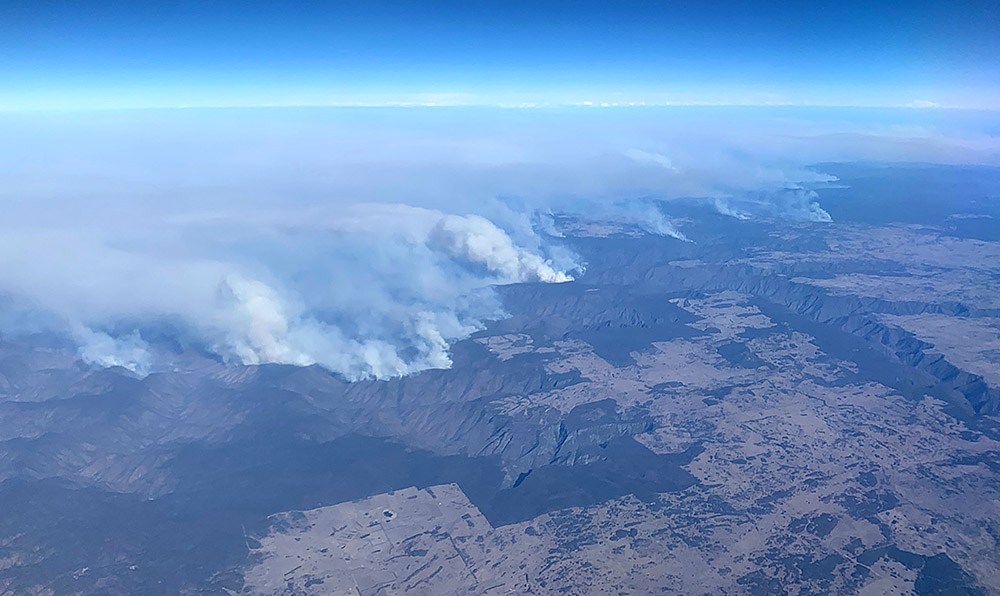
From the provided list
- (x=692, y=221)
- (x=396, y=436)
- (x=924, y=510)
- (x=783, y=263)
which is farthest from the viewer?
(x=692, y=221)

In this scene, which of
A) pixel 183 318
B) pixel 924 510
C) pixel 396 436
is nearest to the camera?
pixel 924 510

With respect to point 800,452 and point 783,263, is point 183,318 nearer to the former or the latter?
point 800,452

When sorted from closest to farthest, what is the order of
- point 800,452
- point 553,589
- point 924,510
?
point 553,589 < point 924,510 < point 800,452

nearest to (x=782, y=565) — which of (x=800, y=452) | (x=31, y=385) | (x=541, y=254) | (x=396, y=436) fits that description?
(x=800, y=452)

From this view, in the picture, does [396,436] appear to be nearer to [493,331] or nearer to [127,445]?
[127,445]

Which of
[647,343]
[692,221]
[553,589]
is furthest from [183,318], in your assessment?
[692,221]

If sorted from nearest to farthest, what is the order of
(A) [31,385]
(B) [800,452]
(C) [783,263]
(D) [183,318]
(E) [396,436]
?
1. (B) [800,452]
2. (E) [396,436]
3. (A) [31,385]
4. (D) [183,318]
5. (C) [783,263]

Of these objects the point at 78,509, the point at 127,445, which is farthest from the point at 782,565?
the point at 127,445

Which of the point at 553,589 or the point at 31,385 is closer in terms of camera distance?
the point at 553,589

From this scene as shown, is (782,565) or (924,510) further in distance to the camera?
(924,510)
